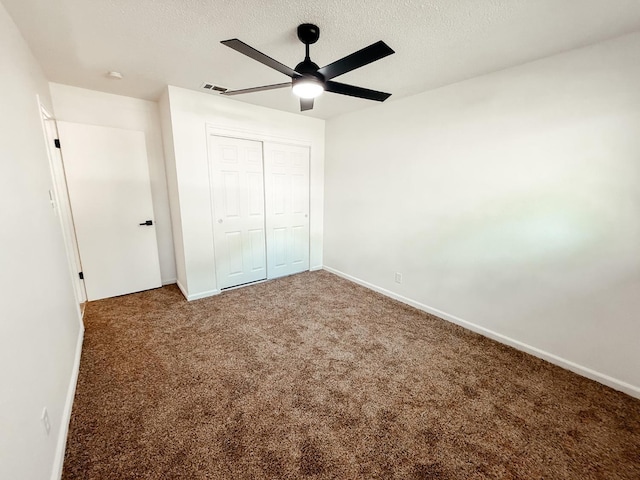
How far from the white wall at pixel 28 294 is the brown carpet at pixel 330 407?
301 millimetres

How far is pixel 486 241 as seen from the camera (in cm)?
246

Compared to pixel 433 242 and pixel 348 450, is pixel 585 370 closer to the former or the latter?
pixel 433 242

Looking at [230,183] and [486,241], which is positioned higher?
[230,183]

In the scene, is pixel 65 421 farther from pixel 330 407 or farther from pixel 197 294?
pixel 197 294

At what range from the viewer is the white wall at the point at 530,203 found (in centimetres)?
181

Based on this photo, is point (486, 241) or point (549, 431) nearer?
point (549, 431)

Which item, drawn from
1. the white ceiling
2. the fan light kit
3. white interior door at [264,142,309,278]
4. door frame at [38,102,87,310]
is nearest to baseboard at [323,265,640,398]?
white interior door at [264,142,309,278]

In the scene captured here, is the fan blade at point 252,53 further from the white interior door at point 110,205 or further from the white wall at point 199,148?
the white interior door at point 110,205

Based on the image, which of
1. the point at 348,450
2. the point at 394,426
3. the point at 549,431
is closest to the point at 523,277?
the point at 549,431

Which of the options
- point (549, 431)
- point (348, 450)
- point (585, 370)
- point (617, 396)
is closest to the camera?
point (348, 450)

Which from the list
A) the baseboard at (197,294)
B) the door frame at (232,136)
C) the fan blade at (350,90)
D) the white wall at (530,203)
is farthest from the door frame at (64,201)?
the white wall at (530,203)

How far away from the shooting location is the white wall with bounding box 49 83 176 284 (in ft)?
9.21

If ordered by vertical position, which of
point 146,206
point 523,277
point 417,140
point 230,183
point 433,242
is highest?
point 417,140

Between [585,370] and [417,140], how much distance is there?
2484 mm
